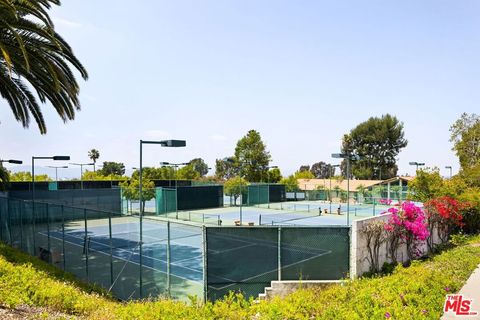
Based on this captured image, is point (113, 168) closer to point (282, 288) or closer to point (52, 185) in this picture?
point (52, 185)

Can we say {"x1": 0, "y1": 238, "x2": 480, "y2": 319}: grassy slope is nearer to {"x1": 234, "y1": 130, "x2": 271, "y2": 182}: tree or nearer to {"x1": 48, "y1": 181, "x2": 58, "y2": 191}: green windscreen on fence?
{"x1": 48, "y1": 181, "x2": 58, "y2": 191}: green windscreen on fence

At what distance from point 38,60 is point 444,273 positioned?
1511cm

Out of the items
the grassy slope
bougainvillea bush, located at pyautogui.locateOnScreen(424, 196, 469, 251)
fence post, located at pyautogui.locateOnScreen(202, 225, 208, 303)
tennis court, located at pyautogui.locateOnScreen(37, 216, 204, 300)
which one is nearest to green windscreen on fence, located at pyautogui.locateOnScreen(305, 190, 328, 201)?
tennis court, located at pyautogui.locateOnScreen(37, 216, 204, 300)

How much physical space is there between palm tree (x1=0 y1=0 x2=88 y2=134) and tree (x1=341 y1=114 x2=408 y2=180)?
80.9 metres

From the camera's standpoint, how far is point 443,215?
16.7m

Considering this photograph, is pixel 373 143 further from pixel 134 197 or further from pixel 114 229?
pixel 114 229

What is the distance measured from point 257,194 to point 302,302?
145 feet

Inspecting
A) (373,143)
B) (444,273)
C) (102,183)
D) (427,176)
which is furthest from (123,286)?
(373,143)

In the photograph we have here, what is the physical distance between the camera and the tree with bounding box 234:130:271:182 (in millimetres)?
66312

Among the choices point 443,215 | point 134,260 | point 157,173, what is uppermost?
point 157,173

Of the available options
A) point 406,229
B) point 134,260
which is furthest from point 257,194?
point 406,229

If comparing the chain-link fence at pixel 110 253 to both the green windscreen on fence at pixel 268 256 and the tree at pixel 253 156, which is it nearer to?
the green windscreen on fence at pixel 268 256

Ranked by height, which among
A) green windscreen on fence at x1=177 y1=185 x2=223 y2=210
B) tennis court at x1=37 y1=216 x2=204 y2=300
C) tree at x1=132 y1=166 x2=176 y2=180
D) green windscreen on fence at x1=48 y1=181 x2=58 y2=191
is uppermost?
tree at x1=132 y1=166 x2=176 y2=180

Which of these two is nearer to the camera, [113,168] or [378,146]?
[378,146]
